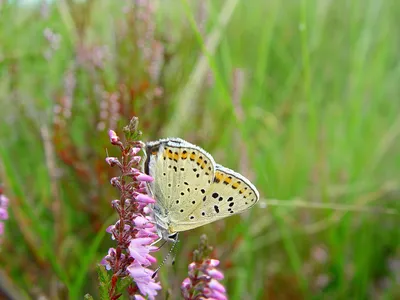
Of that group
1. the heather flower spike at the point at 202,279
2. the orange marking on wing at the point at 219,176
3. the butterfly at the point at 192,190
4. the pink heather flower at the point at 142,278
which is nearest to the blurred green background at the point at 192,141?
the butterfly at the point at 192,190

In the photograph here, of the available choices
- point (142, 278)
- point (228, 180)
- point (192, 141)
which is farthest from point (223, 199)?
point (192, 141)

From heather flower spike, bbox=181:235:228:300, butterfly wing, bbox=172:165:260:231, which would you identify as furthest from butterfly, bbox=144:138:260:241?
heather flower spike, bbox=181:235:228:300

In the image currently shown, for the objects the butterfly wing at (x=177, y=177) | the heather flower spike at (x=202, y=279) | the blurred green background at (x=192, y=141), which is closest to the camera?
the heather flower spike at (x=202, y=279)

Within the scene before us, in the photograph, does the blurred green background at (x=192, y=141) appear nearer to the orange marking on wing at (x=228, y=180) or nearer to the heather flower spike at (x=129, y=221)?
the orange marking on wing at (x=228, y=180)

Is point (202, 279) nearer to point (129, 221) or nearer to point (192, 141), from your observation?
point (129, 221)

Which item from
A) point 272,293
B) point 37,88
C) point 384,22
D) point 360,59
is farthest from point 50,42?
point 384,22
